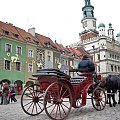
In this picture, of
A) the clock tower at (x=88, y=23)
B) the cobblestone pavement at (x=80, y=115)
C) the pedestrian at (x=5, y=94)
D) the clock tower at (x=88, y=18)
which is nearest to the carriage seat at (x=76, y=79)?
the cobblestone pavement at (x=80, y=115)

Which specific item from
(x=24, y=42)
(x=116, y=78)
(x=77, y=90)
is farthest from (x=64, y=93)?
(x=24, y=42)

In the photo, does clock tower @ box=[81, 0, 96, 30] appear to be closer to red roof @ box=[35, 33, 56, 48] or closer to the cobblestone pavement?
red roof @ box=[35, 33, 56, 48]

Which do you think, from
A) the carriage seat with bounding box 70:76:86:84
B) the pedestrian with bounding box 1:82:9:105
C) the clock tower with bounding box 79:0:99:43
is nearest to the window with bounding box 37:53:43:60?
the pedestrian with bounding box 1:82:9:105

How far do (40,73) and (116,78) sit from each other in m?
4.74

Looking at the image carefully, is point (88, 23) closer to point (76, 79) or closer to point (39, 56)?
point (39, 56)

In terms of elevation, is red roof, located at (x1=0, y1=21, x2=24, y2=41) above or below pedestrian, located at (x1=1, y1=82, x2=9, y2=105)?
above

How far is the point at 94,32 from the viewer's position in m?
70.7

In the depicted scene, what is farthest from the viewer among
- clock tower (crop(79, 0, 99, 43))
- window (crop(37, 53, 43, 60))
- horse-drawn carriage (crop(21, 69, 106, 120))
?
clock tower (crop(79, 0, 99, 43))

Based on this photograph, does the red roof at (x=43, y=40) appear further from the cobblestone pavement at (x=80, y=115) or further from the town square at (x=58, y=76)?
the cobblestone pavement at (x=80, y=115)

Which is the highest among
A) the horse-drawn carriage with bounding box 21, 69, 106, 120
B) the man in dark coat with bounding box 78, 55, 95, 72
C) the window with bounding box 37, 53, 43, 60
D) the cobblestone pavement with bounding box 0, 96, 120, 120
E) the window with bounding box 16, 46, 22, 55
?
the window with bounding box 16, 46, 22, 55

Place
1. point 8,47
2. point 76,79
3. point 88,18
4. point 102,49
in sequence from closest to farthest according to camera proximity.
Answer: point 76,79 → point 8,47 → point 102,49 → point 88,18

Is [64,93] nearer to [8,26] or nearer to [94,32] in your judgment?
[8,26]

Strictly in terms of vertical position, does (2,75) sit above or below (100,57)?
below

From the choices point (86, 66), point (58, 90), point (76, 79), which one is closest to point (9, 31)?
point (86, 66)
